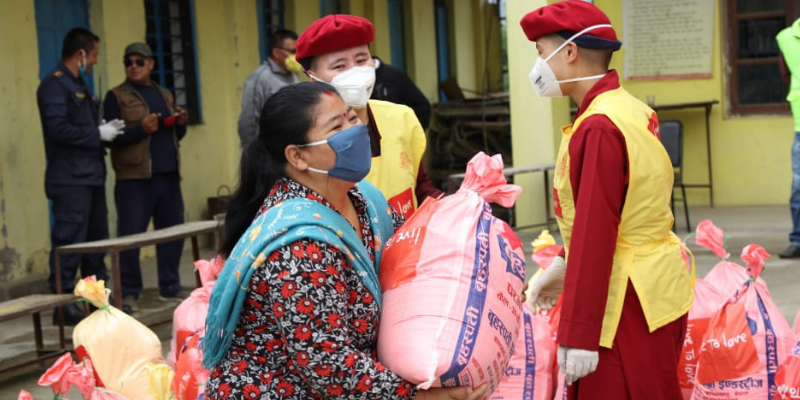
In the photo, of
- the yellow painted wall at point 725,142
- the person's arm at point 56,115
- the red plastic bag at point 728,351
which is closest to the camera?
the red plastic bag at point 728,351

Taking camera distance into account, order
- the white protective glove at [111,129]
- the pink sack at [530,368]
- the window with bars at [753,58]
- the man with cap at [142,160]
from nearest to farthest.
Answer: the pink sack at [530,368] < the white protective glove at [111,129] < the man with cap at [142,160] < the window with bars at [753,58]

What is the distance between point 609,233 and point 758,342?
4.51 ft

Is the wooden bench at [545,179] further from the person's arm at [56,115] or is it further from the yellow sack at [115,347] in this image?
the yellow sack at [115,347]

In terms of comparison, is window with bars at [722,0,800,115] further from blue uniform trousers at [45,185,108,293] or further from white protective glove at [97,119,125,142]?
blue uniform trousers at [45,185,108,293]

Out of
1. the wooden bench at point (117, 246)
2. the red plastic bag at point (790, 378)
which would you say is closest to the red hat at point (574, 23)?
the red plastic bag at point (790, 378)

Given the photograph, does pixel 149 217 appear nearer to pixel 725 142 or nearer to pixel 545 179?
pixel 545 179

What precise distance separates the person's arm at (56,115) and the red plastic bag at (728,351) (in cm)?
426

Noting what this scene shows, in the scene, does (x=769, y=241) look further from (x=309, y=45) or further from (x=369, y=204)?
(x=369, y=204)

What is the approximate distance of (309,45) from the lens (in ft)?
11.1

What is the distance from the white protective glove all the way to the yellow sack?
2535 mm

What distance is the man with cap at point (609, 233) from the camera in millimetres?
2740

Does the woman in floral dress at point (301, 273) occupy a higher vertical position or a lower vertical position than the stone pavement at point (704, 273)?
higher

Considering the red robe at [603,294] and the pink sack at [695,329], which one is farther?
the pink sack at [695,329]

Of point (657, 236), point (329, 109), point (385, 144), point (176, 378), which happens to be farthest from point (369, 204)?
point (176, 378)
